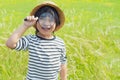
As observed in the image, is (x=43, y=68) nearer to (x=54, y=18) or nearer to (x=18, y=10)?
(x=54, y=18)

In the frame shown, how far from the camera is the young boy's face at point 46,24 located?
3.75 m

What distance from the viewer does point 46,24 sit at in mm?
3748

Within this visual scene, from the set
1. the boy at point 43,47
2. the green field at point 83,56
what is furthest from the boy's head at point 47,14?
the green field at point 83,56

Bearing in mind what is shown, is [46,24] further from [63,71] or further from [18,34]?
[63,71]

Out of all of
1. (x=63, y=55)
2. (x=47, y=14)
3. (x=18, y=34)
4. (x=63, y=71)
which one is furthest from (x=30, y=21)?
(x=63, y=71)

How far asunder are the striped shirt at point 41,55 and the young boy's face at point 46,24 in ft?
0.21

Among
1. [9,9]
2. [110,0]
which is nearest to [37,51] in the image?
[9,9]

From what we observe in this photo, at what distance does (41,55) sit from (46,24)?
0.78 ft

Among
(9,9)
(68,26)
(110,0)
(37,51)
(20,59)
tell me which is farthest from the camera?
(110,0)

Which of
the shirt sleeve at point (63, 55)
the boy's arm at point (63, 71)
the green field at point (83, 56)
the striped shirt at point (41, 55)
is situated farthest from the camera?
the green field at point (83, 56)

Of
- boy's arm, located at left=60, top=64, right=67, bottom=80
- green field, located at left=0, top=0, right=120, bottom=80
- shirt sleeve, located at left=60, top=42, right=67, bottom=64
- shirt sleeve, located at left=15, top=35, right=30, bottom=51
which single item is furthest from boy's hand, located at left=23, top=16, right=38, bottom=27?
green field, located at left=0, top=0, right=120, bottom=80

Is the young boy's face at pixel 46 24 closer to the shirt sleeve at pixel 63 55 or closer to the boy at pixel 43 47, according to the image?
the boy at pixel 43 47

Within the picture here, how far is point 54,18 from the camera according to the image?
3857 millimetres

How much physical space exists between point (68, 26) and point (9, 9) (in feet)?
12.0
